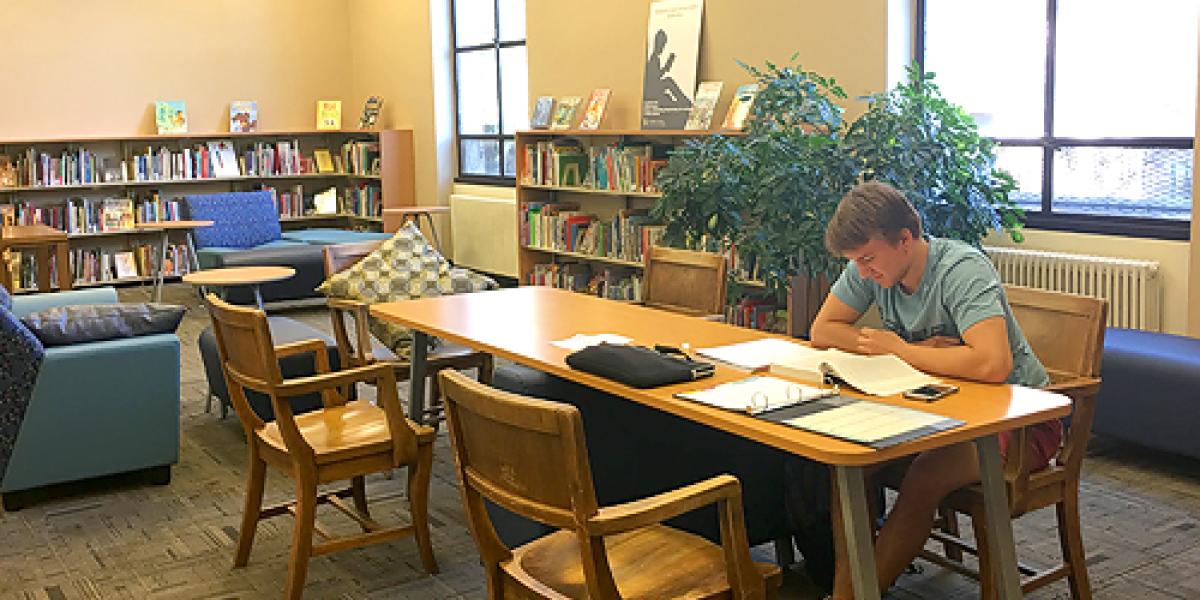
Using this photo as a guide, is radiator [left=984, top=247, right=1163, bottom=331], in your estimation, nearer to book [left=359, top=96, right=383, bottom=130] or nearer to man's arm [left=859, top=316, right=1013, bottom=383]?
man's arm [left=859, top=316, right=1013, bottom=383]

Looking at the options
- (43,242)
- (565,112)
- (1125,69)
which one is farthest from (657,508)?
(43,242)

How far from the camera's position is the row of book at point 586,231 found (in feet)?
25.4

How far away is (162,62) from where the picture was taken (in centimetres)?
1105

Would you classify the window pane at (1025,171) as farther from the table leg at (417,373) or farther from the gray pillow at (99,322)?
the gray pillow at (99,322)

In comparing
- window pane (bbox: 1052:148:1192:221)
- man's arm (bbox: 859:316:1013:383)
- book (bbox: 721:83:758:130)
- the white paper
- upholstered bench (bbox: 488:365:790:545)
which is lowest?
upholstered bench (bbox: 488:365:790:545)

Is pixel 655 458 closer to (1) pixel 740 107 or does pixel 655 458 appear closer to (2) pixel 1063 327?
(2) pixel 1063 327

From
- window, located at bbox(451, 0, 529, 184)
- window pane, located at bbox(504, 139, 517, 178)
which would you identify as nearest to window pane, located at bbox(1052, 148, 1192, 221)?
window, located at bbox(451, 0, 529, 184)

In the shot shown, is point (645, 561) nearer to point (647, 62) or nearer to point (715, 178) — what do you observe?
point (715, 178)

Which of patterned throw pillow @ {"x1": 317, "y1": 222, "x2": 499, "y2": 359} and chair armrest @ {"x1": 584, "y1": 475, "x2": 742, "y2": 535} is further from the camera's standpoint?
patterned throw pillow @ {"x1": 317, "y1": 222, "x2": 499, "y2": 359}

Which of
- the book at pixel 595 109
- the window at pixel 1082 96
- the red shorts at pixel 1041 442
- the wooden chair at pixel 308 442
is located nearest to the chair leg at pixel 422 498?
the wooden chair at pixel 308 442

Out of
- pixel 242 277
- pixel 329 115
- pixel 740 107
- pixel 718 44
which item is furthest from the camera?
pixel 329 115

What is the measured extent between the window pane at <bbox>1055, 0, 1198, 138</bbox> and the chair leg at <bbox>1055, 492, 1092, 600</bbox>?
279 cm

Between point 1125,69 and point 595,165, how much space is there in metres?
3.51

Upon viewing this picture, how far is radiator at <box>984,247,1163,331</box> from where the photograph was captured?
17.5 feet
